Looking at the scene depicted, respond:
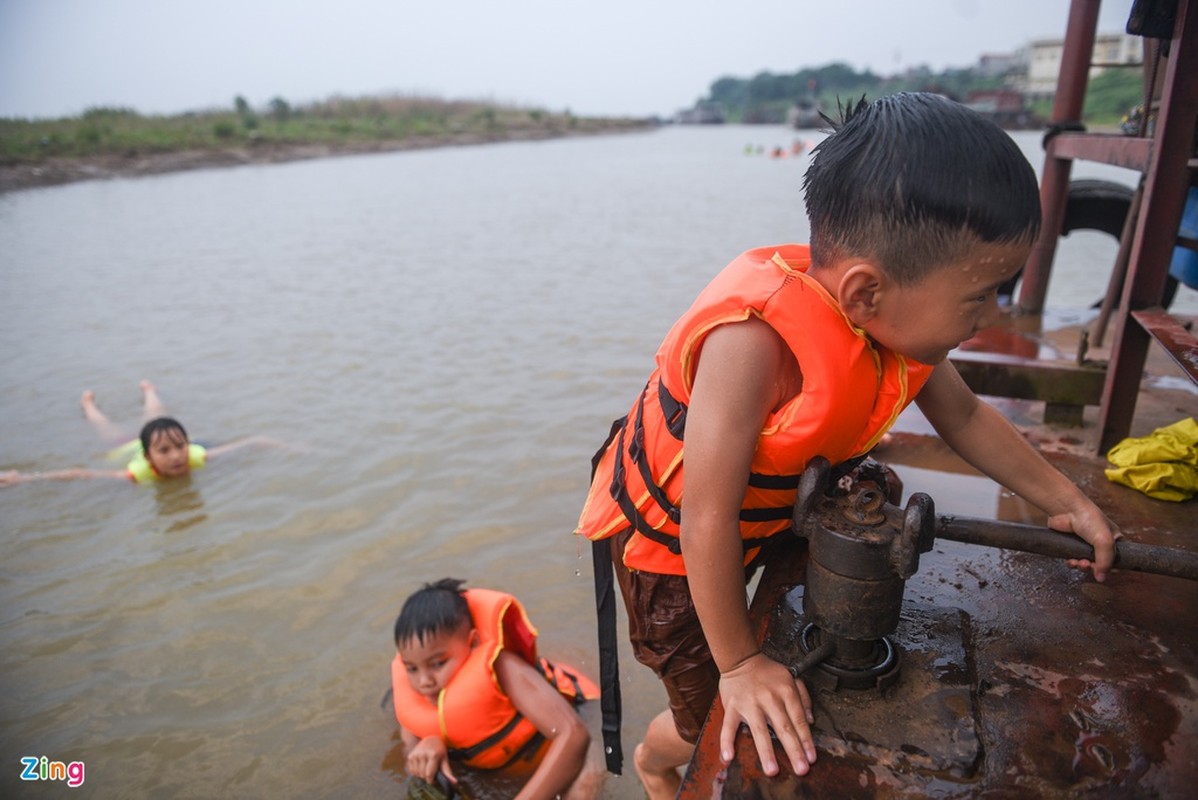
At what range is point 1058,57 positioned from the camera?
506 centimetres

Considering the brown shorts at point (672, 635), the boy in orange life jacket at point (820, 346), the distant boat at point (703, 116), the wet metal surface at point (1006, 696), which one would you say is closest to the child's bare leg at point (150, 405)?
the brown shorts at point (672, 635)

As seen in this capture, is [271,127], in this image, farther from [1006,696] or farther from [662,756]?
[1006,696]

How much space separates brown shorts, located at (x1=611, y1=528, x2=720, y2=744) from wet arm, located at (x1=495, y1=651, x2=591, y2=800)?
0.86 meters

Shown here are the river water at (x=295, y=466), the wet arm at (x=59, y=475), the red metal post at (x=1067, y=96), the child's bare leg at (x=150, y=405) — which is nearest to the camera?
the river water at (x=295, y=466)

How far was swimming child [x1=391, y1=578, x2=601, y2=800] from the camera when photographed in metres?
2.65

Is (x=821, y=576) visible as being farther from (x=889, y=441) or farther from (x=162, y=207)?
(x=162, y=207)

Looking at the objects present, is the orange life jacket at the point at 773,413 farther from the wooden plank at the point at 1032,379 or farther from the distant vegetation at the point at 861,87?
the distant vegetation at the point at 861,87

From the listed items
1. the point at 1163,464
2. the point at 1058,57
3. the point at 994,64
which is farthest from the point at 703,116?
the point at 1163,464

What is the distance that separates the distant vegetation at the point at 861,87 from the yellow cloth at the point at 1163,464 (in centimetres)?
2227

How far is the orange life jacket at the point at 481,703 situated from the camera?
106 inches

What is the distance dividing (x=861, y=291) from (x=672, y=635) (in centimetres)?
93

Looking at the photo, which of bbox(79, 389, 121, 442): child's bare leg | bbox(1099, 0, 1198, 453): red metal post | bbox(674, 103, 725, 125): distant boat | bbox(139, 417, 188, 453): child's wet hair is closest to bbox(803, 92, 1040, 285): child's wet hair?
bbox(1099, 0, 1198, 453): red metal post

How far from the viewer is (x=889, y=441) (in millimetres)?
2826

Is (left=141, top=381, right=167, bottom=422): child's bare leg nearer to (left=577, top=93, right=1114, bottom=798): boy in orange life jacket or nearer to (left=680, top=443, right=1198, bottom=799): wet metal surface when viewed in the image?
(left=577, top=93, right=1114, bottom=798): boy in orange life jacket
